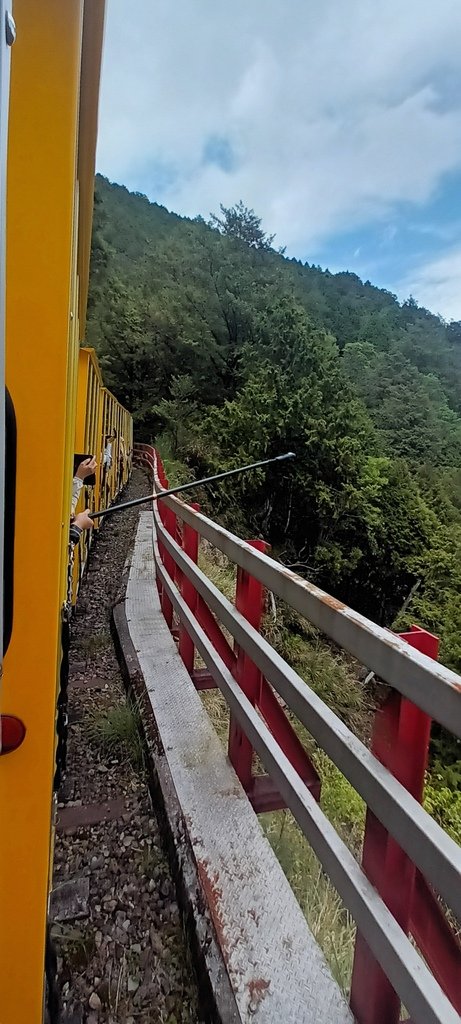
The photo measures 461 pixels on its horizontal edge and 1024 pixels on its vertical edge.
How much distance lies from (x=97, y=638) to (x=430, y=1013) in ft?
11.7

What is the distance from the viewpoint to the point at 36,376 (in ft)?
3.47

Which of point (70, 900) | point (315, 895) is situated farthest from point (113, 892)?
Answer: point (315, 895)

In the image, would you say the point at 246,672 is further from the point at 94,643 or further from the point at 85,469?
the point at 94,643

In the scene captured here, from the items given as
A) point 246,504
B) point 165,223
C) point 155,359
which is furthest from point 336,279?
point 246,504

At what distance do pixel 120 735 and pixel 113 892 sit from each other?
0.94 metres

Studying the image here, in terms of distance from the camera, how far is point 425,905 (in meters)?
1.21

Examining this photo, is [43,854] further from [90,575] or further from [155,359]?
[155,359]

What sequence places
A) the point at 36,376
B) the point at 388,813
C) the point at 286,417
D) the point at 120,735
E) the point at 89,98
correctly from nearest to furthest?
the point at 36,376
the point at 388,813
the point at 89,98
the point at 120,735
the point at 286,417

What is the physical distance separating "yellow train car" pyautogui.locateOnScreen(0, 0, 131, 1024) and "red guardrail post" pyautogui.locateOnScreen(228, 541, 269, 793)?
1.21 meters

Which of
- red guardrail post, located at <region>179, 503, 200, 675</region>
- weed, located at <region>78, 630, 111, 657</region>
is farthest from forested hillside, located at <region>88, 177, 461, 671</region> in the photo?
red guardrail post, located at <region>179, 503, 200, 675</region>

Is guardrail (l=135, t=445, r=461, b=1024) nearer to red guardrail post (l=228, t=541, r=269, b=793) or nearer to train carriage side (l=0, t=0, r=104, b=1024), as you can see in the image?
red guardrail post (l=228, t=541, r=269, b=793)

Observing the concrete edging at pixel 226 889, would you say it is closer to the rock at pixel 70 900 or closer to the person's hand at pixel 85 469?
the rock at pixel 70 900

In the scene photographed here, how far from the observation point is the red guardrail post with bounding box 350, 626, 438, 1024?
1.21 metres

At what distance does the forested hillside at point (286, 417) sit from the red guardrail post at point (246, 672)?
558 inches
